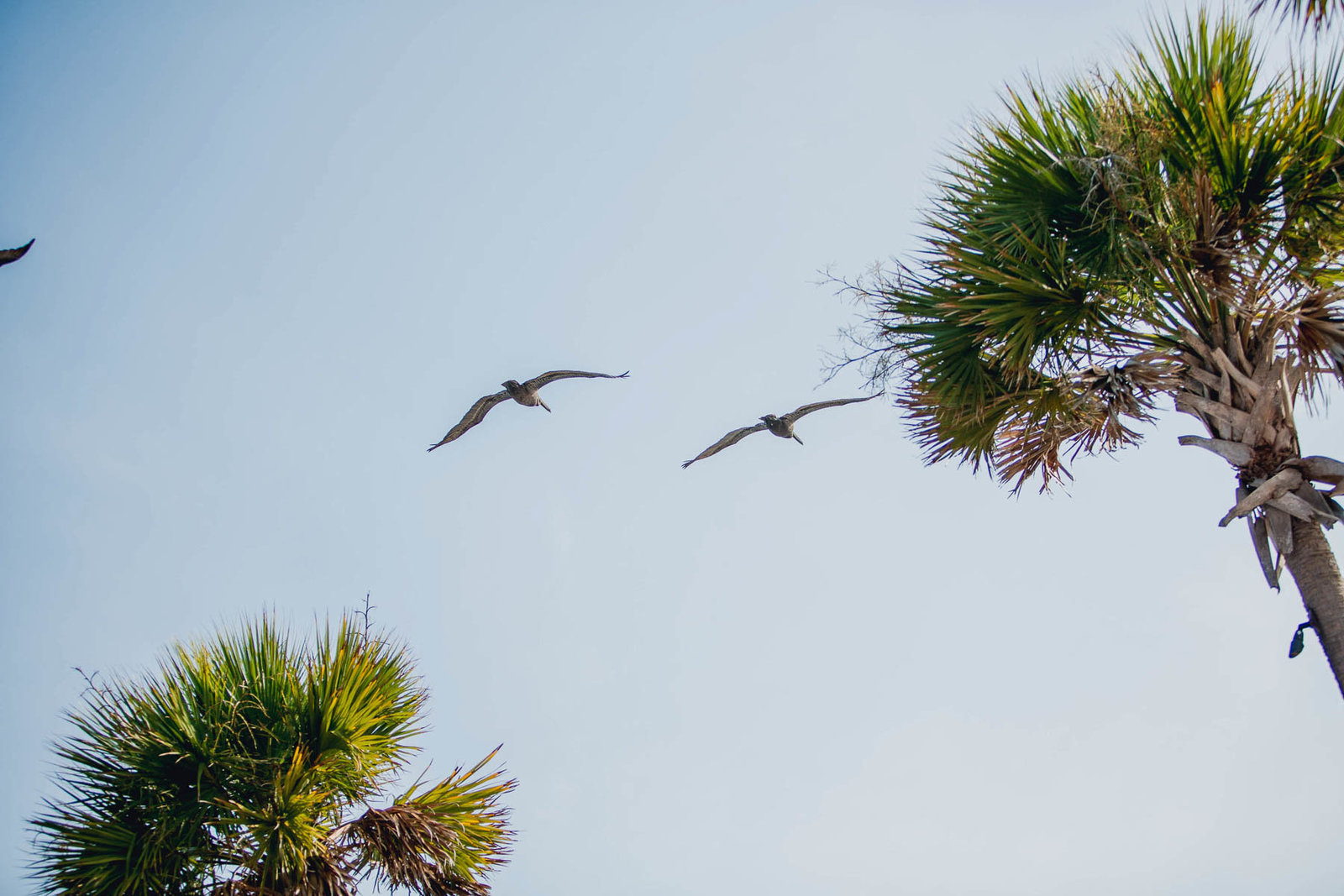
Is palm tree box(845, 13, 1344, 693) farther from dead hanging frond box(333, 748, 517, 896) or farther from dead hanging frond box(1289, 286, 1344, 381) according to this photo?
dead hanging frond box(333, 748, 517, 896)

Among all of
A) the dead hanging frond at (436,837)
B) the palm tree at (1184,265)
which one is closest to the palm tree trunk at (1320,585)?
the palm tree at (1184,265)

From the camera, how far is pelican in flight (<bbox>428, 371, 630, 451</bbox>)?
10.9 metres

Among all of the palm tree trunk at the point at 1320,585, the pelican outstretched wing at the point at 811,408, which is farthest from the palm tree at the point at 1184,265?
the pelican outstretched wing at the point at 811,408

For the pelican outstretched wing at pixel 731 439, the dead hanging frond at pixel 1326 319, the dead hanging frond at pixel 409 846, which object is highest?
the pelican outstretched wing at pixel 731 439

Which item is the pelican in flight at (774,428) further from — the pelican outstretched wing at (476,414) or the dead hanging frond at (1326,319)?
the dead hanging frond at (1326,319)

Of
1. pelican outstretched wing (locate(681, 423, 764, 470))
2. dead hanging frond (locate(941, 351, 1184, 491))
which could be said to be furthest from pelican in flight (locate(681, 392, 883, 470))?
dead hanging frond (locate(941, 351, 1184, 491))

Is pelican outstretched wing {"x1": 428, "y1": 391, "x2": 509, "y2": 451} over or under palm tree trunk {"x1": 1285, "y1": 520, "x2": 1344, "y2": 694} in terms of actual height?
over

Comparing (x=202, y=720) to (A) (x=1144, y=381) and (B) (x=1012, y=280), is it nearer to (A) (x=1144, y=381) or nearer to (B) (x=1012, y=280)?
(B) (x=1012, y=280)

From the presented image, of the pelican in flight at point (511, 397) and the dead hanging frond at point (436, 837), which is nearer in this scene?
the dead hanging frond at point (436, 837)

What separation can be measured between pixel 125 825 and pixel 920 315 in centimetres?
598

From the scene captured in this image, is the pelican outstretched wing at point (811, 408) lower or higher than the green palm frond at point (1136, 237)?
higher

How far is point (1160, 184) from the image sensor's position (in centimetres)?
632

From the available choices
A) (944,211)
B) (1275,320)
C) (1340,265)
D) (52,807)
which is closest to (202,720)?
(52,807)

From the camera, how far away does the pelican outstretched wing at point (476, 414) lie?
10.9 metres
